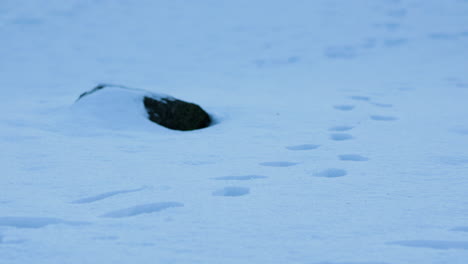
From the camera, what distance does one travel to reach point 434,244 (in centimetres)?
231

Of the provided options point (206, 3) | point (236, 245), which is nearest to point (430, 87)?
point (236, 245)

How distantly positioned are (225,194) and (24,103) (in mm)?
3418

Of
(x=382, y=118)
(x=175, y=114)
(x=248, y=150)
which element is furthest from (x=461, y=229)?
(x=175, y=114)

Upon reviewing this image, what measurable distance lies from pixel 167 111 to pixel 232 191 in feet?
6.22

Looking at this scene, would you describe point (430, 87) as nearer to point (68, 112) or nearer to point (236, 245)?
point (68, 112)

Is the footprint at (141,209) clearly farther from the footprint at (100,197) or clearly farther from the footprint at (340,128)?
the footprint at (340,128)

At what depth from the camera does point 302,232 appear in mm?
2441

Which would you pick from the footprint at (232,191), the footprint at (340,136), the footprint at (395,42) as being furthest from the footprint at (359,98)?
the footprint at (395,42)

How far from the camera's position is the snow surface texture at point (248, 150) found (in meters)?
2.36

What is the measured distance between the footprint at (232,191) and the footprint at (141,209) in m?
0.30

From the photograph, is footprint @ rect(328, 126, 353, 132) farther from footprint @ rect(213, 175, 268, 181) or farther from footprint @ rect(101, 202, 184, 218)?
footprint @ rect(101, 202, 184, 218)

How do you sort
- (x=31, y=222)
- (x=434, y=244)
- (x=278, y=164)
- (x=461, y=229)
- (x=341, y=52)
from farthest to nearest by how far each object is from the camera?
(x=341, y=52)
(x=278, y=164)
(x=31, y=222)
(x=461, y=229)
(x=434, y=244)

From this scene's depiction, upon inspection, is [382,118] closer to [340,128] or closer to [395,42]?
[340,128]

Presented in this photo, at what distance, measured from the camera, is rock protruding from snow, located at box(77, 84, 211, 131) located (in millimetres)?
4652
